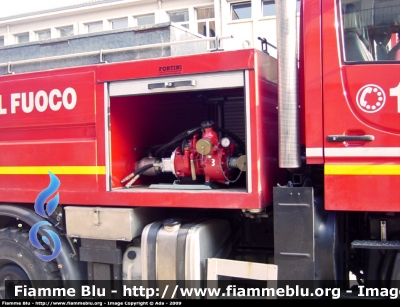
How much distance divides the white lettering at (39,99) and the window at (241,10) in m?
15.7

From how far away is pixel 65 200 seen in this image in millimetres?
3537

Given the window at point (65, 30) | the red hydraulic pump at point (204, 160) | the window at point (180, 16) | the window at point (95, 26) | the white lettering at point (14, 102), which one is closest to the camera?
the red hydraulic pump at point (204, 160)

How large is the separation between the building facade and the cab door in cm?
1353

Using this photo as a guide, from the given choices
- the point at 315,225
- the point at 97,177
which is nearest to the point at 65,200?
the point at 97,177

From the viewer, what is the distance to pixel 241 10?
1839 cm

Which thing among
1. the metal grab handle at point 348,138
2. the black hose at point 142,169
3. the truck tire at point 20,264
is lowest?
the truck tire at point 20,264

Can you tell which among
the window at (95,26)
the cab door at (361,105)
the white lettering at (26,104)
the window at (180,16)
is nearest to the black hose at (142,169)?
the white lettering at (26,104)

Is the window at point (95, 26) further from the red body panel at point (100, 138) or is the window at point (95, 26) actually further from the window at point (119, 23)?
the red body panel at point (100, 138)

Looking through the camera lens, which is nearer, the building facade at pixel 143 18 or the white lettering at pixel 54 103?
the white lettering at pixel 54 103

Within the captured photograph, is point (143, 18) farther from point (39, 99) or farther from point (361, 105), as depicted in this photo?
point (361, 105)

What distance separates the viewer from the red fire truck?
285 cm

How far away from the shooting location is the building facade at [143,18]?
17.6 metres
